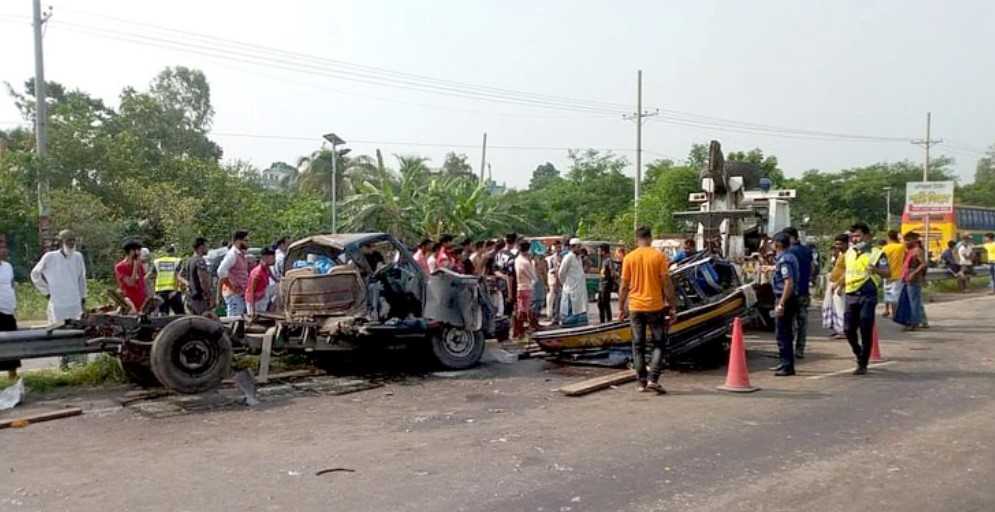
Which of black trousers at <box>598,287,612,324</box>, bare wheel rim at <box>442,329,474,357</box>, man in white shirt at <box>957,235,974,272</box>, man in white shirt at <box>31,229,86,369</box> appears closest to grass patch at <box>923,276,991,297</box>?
man in white shirt at <box>957,235,974,272</box>

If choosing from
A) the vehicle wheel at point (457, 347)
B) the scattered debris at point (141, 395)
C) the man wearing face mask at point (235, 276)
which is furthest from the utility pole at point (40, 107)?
the vehicle wheel at point (457, 347)

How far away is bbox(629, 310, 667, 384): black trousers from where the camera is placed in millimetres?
8648

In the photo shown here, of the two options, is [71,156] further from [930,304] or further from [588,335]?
[930,304]

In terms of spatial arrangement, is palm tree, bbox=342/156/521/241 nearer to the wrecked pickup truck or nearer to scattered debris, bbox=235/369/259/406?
the wrecked pickup truck

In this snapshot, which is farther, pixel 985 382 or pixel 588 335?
pixel 588 335

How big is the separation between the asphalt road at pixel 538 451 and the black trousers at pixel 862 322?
1.02 feet

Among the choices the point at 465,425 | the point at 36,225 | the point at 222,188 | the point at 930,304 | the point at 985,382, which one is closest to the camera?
the point at 465,425

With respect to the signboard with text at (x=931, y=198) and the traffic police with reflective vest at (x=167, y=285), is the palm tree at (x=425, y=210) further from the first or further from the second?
the traffic police with reflective vest at (x=167, y=285)

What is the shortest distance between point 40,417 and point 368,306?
3.62 m

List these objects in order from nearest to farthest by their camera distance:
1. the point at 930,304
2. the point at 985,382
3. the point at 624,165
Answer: the point at 985,382, the point at 930,304, the point at 624,165

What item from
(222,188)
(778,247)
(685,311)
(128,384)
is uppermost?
(222,188)

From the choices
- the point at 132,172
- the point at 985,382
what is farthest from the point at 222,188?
the point at 985,382

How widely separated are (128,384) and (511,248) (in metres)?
7.16

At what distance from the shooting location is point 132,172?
28641 mm
